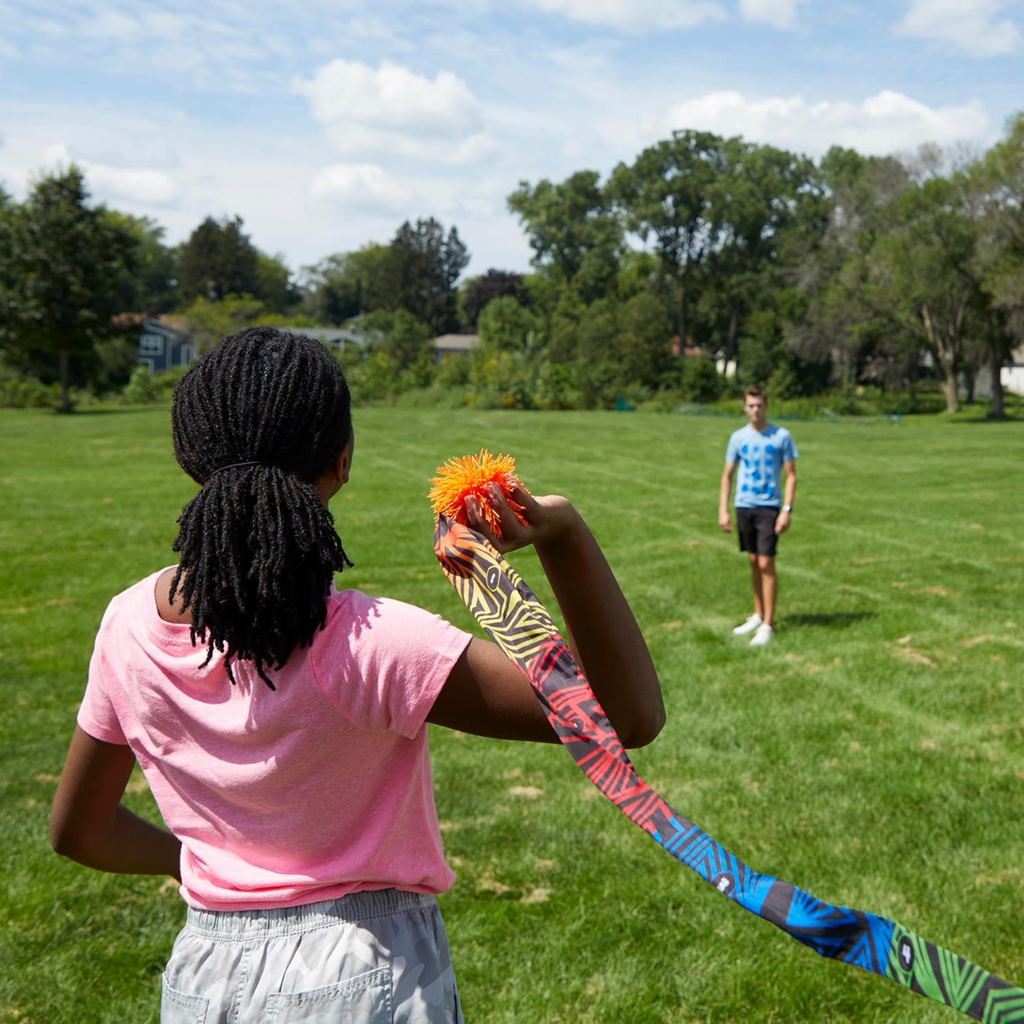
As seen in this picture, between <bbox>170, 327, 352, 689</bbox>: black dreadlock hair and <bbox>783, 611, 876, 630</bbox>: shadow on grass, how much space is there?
8467 mm

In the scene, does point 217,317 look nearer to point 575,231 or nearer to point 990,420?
point 575,231

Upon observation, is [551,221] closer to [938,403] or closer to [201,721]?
[938,403]

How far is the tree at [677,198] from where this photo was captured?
69.4 metres

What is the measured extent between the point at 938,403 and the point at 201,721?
2315 inches

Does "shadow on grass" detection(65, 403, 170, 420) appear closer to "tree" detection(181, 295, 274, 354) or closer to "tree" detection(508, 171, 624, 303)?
"tree" detection(181, 295, 274, 354)

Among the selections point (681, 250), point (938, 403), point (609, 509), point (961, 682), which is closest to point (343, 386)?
point (961, 682)

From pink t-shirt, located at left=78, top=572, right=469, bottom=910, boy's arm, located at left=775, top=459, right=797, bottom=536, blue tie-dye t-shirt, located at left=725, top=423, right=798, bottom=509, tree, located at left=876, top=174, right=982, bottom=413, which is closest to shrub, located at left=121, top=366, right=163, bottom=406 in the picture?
tree, located at left=876, top=174, right=982, bottom=413

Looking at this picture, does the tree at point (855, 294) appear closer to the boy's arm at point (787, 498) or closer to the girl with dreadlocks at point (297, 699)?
the boy's arm at point (787, 498)

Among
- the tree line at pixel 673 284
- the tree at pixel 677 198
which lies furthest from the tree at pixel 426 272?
the tree at pixel 677 198

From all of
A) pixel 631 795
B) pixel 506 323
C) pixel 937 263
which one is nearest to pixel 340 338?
pixel 506 323

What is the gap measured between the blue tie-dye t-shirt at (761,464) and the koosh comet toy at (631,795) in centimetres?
766

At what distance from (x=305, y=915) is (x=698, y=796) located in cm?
425

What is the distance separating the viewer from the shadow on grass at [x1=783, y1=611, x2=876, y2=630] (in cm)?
953

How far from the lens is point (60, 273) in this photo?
132 ft
